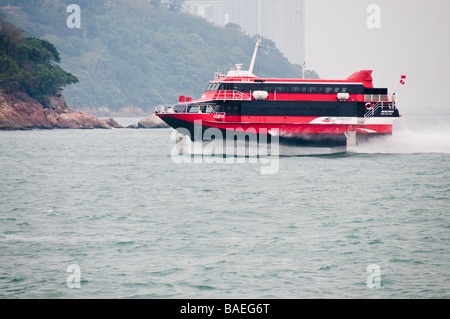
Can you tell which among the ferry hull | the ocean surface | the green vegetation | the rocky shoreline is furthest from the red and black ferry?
the green vegetation

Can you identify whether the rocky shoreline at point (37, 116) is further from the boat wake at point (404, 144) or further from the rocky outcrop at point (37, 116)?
the boat wake at point (404, 144)

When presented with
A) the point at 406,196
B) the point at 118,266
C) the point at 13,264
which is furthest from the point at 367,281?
the point at 406,196

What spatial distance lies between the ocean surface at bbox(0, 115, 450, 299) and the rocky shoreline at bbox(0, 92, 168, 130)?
232 feet

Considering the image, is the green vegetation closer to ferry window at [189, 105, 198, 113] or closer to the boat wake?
ferry window at [189, 105, 198, 113]

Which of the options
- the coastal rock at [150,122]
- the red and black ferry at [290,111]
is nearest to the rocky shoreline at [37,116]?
the coastal rock at [150,122]

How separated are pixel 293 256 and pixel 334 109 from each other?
33.4 meters

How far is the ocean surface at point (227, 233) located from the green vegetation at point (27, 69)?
244 feet

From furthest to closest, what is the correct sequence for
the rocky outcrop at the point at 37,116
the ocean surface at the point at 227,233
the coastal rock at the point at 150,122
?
the coastal rock at the point at 150,122, the rocky outcrop at the point at 37,116, the ocean surface at the point at 227,233

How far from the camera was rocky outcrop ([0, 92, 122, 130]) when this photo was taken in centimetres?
11176

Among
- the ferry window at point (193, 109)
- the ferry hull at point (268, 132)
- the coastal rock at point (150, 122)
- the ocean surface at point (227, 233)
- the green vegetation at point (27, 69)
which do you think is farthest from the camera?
the coastal rock at point (150, 122)

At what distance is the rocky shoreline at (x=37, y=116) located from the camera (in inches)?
4402

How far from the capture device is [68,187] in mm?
37219

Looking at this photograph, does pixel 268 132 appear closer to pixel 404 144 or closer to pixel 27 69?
pixel 404 144
